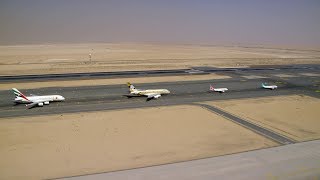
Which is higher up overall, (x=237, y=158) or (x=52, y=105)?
(x=52, y=105)

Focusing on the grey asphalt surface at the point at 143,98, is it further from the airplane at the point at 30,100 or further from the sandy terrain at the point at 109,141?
the sandy terrain at the point at 109,141

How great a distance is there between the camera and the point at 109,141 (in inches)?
1807

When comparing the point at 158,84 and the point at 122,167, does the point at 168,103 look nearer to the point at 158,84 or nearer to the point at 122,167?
the point at 158,84

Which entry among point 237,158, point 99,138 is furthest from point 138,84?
point 237,158

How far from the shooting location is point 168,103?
70062 millimetres

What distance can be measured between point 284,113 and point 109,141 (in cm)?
3947

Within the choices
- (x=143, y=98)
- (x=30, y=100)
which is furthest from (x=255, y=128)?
(x=30, y=100)

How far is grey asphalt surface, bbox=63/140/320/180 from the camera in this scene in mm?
35406

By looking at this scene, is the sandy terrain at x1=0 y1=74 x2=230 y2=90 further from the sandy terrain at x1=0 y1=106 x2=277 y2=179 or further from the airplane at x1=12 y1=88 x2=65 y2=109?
the sandy terrain at x1=0 y1=106 x2=277 y2=179

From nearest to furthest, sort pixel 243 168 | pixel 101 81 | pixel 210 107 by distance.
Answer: pixel 243 168, pixel 210 107, pixel 101 81

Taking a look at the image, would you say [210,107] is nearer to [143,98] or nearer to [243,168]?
[143,98]

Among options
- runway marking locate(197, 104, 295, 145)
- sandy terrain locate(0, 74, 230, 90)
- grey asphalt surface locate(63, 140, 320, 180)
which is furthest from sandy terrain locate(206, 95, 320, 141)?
sandy terrain locate(0, 74, 230, 90)

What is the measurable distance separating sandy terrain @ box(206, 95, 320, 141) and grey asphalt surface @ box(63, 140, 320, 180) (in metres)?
9.10

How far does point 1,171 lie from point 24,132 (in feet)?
44.9
